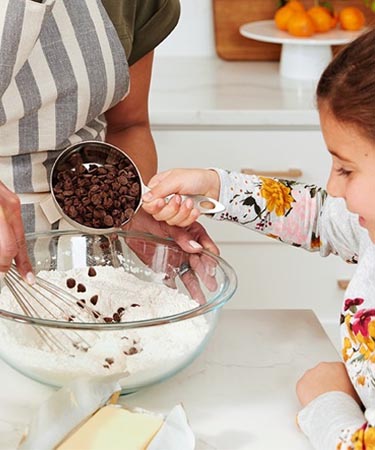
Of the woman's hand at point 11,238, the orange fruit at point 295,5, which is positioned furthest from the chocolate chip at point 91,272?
the orange fruit at point 295,5

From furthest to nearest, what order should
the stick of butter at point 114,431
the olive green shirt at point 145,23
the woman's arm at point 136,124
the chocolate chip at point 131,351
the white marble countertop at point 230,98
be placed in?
the white marble countertop at point 230,98, the woman's arm at point 136,124, the olive green shirt at point 145,23, the chocolate chip at point 131,351, the stick of butter at point 114,431

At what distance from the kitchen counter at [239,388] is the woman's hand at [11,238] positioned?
0.42 feet

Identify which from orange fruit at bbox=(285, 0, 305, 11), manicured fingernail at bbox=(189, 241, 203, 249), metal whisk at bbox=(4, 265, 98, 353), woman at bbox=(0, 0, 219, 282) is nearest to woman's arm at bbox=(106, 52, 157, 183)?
woman at bbox=(0, 0, 219, 282)

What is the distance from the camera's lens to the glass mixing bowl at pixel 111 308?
96cm

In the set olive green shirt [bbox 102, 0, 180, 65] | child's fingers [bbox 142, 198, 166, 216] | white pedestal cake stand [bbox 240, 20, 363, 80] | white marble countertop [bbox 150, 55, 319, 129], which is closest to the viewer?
child's fingers [bbox 142, 198, 166, 216]

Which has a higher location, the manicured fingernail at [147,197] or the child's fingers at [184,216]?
the manicured fingernail at [147,197]

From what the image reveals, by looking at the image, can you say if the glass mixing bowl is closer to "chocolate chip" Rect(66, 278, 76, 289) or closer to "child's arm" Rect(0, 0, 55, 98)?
"chocolate chip" Rect(66, 278, 76, 289)

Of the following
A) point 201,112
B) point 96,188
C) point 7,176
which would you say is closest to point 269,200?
point 96,188

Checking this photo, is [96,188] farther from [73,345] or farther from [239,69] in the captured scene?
[239,69]

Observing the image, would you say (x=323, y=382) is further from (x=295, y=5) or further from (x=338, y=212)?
(x=295, y=5)

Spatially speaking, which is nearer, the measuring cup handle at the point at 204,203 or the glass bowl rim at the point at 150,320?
the glass bowl rim at the point at 150,320

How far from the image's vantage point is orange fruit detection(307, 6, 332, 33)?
2.29m

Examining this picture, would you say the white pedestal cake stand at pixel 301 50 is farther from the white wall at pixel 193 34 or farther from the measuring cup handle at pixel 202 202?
the measuring cup handle at pixel 202 202

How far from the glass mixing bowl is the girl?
0.08 meters
